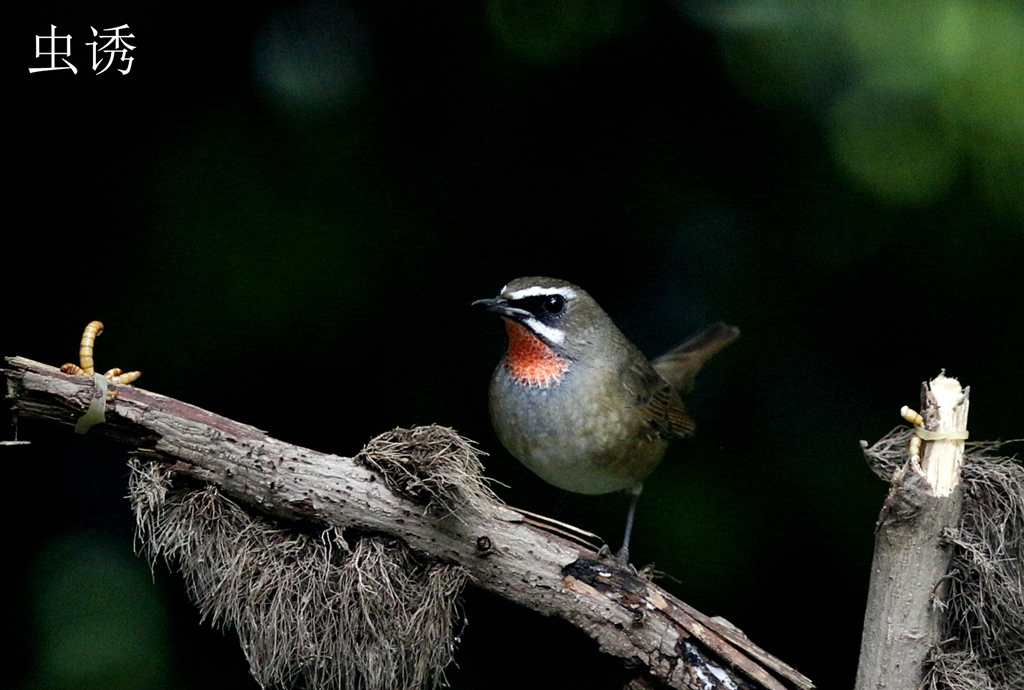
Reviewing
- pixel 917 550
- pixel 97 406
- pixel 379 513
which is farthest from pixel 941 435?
pixel 97 406

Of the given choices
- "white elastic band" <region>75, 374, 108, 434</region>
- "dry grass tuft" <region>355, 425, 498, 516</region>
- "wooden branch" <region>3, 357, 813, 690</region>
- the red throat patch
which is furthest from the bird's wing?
"white elastic band" <region>75, 374, 108, 434</region>

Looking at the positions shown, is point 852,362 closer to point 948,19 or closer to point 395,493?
point 948,19

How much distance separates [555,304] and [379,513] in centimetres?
82

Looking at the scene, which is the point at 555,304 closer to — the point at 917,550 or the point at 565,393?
the point at 565,393

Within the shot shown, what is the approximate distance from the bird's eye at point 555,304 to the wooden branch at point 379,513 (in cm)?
61

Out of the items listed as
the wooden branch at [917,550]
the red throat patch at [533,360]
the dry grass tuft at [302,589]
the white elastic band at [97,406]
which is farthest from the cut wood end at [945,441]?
the white elastic band at [97,406]

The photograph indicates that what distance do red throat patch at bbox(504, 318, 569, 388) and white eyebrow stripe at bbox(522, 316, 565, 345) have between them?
0.02m

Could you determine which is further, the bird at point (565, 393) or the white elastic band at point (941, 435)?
the bird at point (565, 393)

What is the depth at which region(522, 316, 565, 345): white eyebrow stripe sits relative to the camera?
300cm

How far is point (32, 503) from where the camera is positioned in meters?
3.69

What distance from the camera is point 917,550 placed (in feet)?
8.30

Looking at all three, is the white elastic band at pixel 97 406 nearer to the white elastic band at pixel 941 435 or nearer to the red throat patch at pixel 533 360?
the red throat patch at pixel 533 360

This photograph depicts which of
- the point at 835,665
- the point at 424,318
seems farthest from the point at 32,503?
the point at 835,665

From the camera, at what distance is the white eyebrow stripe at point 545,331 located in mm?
3004
